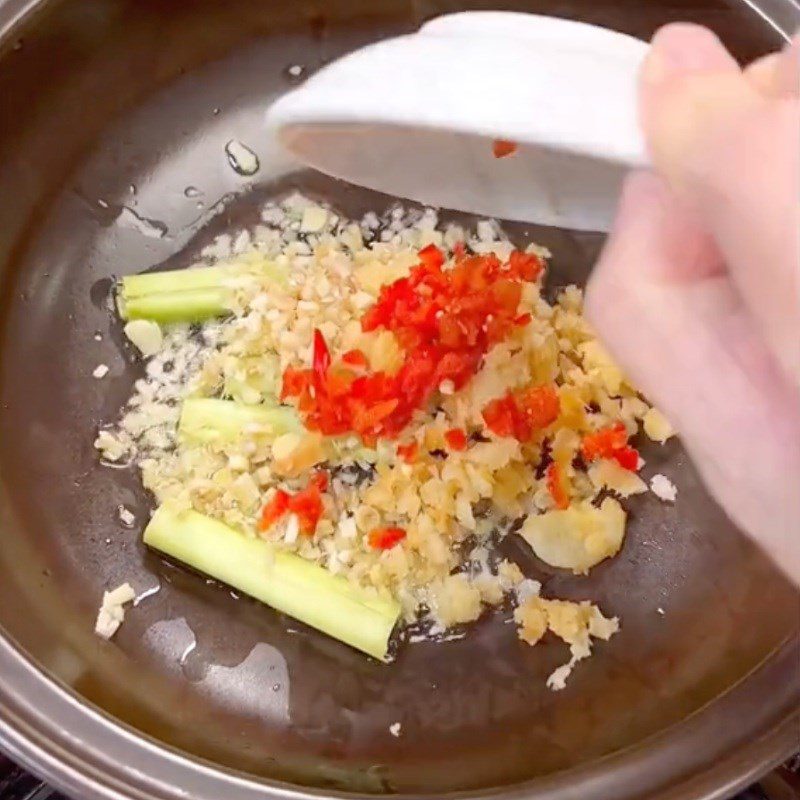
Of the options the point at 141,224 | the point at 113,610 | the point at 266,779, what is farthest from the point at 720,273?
the point at 141,224

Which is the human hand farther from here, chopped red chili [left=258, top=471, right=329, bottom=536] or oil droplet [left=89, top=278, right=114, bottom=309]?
oil droplet [left=89, top=278, right=114, bottom=309]

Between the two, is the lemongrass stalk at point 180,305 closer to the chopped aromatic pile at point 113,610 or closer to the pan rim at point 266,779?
the chopped aromatic pile at point 113,610

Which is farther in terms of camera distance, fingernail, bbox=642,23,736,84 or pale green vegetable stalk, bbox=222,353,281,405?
pale green vegetable stalk, bbox=222,353,281,405

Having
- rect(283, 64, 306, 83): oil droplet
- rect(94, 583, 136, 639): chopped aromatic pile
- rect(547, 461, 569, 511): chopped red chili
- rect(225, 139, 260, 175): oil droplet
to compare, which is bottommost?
rect(94, 583, 136, 639): chopped aromatic pile

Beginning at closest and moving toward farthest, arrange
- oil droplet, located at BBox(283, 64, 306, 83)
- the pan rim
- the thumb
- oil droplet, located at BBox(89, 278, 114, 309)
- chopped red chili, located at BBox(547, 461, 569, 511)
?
the thumb
the pan rim
chopped red chili, located at BBox(547, 461, 569, 511)
oil droplet, located at BBox(89, 278, 114, 309)
oil droplet, located at BBox(283, 64, 306, 83)

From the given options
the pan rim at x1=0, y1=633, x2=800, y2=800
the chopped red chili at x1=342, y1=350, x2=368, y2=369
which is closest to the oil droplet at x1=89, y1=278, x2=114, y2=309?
the chopped red chili at x1=342, y1=350, x2=368, y2=369

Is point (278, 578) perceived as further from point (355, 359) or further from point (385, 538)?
point (355, 359)

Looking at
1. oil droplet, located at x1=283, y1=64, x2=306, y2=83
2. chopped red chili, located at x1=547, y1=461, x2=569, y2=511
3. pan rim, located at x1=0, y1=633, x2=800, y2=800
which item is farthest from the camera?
oil droplet, located at x1=283, y1=64, x2=306, y2=83
